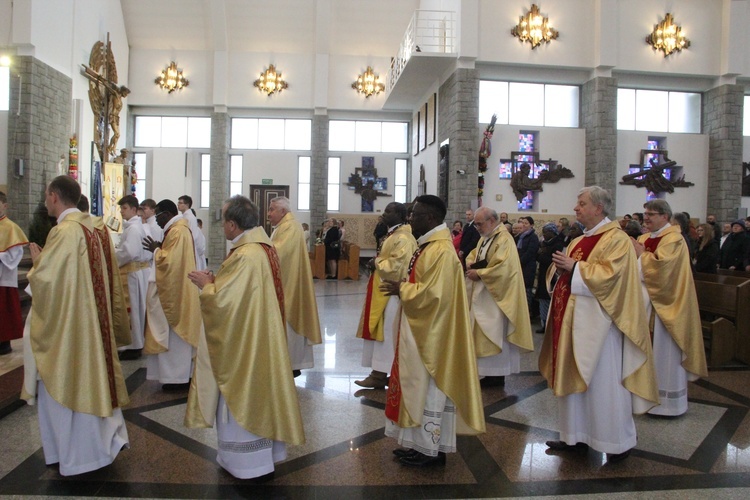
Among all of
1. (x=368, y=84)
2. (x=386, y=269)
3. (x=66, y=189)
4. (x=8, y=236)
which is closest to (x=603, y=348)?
(x=386, y=269)

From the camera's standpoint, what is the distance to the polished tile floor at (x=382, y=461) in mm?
3521

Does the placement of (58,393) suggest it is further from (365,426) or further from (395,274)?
(395,274)

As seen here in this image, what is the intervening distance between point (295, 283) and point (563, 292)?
2.66m

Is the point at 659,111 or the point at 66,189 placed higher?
the point at 659,111

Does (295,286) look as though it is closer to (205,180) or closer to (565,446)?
(565,446)

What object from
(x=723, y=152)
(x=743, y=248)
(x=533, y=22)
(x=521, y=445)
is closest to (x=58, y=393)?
Answer: (x=521, y=445)

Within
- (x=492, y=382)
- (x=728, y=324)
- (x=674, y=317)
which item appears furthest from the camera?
(x=728, y=324)

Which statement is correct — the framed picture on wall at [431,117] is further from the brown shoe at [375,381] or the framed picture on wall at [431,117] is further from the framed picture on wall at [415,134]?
the brown shoe at [375,381]

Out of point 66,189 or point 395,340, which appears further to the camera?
point 395,340

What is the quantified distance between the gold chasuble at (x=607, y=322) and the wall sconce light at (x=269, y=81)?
60.8 ft

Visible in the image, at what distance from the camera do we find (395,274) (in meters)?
5.08

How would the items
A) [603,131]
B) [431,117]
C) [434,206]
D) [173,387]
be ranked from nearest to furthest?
[434,206] < [173,387] < [603,131] < [431,117]

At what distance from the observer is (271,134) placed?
22.0 metres

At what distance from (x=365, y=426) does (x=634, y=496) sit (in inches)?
78.0
